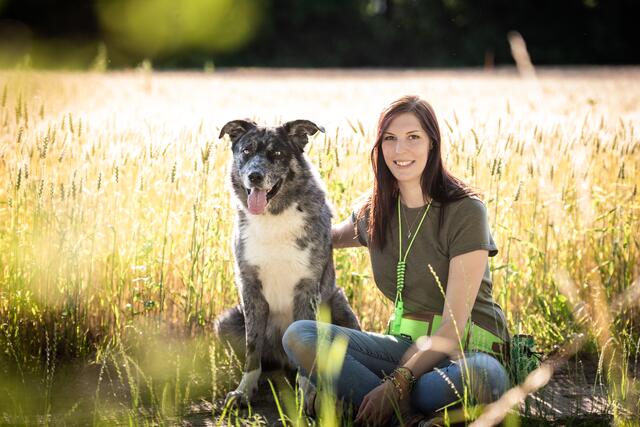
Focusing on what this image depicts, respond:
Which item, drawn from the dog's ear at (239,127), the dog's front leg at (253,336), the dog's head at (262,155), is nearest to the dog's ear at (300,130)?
the dog's head at (262,155)

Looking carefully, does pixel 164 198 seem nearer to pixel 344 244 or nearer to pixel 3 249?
pixel 3 249

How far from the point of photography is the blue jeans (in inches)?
156

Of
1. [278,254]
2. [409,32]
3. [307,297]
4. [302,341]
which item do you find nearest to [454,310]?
[302,341]

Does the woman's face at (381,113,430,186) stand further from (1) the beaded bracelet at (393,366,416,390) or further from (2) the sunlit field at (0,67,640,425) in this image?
(1) the beaded bracelet at (393,366,416,390)

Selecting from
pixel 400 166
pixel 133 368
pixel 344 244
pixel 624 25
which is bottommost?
pixel 133 368

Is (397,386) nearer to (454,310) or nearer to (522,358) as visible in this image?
(454,310)

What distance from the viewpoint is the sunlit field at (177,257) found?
4.94 meters

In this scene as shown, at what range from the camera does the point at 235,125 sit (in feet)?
17.1

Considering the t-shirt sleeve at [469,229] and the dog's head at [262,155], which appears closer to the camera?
the t-shirt sleeve at [469,229]

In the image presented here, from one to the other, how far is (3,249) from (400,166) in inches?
116

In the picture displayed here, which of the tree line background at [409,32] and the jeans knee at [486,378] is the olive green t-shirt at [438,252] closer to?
the jeans knee at [486,378]

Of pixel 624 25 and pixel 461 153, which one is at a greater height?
pixel 624 25

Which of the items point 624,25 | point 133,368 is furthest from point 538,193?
point 624,25

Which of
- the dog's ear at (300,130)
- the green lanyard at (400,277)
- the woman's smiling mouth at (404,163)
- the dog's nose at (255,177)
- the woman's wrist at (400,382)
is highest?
the dog's ear at (300,130)
